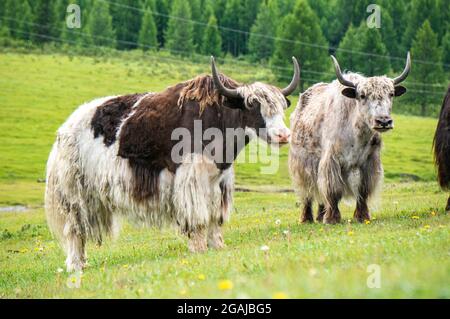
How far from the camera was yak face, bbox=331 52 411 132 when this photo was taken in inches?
408

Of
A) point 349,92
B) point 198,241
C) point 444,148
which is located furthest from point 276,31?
point 198,241

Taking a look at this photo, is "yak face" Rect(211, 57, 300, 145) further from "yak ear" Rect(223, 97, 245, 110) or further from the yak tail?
the yak tail

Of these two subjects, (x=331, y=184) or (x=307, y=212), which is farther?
(x=307, y=212)

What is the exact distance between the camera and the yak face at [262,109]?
8.92 metres

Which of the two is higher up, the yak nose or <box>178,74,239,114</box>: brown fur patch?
<box>178,74,239,114</box>: brown fur patch

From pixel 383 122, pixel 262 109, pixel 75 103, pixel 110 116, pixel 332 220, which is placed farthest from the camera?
pixel 75 103

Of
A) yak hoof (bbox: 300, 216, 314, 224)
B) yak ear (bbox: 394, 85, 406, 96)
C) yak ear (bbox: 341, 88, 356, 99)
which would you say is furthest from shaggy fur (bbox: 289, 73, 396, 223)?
yak hoof (bbox: 300, 216, 314, 224)

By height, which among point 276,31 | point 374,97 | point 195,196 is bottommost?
point 195,196

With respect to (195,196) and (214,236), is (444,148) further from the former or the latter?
(195,196)

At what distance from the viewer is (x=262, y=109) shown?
8969 millimetres

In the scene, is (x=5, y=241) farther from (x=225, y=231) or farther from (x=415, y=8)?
(x=415, y=8)

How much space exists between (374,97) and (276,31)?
234 ft

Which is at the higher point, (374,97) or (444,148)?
(374,97)

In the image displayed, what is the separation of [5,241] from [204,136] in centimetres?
832
